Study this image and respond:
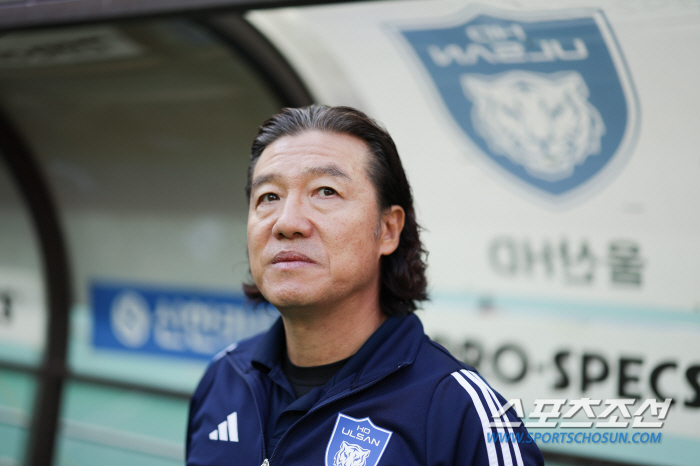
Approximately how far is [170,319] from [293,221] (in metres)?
2.80

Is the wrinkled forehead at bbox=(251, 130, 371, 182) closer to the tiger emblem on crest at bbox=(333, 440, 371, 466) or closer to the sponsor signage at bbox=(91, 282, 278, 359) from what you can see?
the tiger emblem on crest at bbox=(333, 440, 371, 466)

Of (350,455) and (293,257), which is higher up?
(293,257)

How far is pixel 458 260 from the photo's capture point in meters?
2.92

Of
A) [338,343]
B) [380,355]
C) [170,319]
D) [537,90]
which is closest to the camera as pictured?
[380,355]

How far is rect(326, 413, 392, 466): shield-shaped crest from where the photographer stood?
138 centimetres

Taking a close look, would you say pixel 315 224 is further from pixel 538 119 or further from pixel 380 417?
pixel 538 119

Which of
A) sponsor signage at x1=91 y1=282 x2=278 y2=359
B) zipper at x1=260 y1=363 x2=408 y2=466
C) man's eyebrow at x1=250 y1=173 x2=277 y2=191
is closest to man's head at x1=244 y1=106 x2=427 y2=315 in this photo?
man's eyebrow at x1=250 y1=173 x2=277 y2=191

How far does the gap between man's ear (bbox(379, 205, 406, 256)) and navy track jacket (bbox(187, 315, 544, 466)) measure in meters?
0.22

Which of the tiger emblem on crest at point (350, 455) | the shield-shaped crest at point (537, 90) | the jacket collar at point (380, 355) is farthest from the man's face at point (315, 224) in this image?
the shield-shaped crest at point (537, 90)

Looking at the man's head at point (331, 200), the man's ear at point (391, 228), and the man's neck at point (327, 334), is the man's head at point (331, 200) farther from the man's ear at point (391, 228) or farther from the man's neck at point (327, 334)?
the man's neck at point (327, 334)

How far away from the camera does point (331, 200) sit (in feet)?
5.23

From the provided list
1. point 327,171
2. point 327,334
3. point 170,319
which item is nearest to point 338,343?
point 327,334

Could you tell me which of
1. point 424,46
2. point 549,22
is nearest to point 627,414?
point 549,22

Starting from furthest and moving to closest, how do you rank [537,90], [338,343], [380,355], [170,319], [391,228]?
[170,319] → [537,90] → [391,228] → [338,343] → [380,355]
